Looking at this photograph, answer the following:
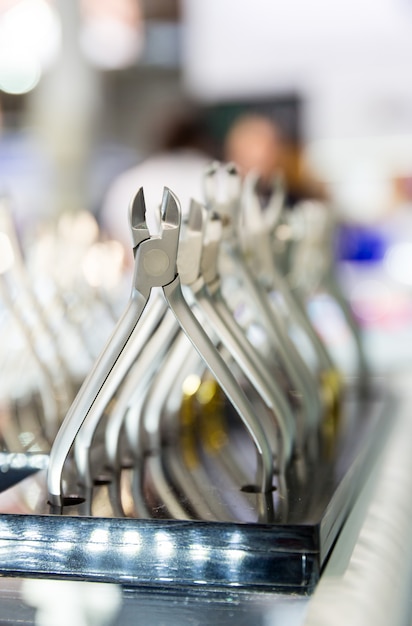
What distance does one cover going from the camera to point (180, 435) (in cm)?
74

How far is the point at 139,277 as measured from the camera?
1.72ft

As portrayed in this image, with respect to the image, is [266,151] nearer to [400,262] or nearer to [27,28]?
[400,262]

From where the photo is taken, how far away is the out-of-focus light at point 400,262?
9.25ft

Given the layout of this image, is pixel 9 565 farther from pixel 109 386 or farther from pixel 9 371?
pixel 9 371

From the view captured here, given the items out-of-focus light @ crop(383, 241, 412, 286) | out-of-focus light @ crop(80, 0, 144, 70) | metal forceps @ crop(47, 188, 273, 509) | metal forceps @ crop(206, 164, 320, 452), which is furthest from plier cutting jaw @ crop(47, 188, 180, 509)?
out-of-focus light @ crop(80, 0, 144, 70)

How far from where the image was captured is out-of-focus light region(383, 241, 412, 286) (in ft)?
9.25

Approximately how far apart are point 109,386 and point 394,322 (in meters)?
1.98

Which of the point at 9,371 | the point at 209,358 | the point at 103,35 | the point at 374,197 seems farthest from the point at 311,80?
the point at 209,358

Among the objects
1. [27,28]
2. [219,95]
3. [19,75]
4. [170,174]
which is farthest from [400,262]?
[19,75]

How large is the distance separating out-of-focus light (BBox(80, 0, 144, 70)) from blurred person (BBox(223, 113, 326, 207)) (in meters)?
0.52

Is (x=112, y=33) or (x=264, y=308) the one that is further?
(x=112, y=33)

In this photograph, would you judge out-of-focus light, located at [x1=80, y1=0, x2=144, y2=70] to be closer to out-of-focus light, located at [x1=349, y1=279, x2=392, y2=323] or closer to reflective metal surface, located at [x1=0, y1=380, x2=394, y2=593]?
out-of-focus light, located at [x1=349, y1=279, x2=392, y2=323]

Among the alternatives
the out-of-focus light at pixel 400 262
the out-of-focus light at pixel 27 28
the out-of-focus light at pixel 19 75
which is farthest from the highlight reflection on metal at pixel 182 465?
the out-of-focus light at pixel 19 75

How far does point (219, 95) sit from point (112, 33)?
51cm
